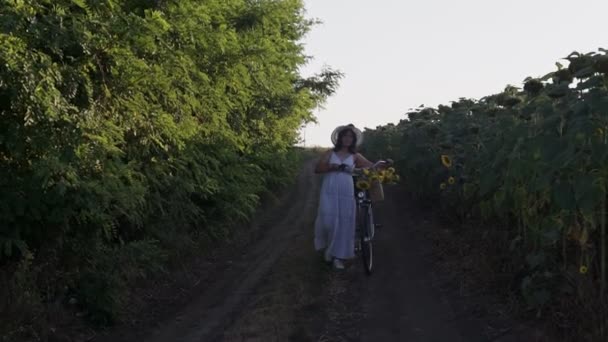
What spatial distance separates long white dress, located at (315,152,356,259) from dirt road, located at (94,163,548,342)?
34 centimetres

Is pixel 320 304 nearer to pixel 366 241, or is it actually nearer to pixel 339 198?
pixel 366 241

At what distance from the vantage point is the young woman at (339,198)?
10.6m

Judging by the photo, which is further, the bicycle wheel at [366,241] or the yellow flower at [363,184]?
the yellow flower at [363,184]

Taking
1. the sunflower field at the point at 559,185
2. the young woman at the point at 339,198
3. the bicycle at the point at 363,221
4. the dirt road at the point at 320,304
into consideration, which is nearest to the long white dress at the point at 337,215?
the young woman at the point at 339,198

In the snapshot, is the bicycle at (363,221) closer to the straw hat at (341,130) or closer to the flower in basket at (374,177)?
the flower in basket at (374,177)

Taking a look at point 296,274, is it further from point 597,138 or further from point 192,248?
point 597,138

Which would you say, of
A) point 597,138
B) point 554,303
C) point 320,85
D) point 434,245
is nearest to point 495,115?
point 434,245

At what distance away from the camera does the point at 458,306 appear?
813cm

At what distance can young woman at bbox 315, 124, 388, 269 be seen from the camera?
34.7ft

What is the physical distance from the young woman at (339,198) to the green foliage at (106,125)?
1.92 metres

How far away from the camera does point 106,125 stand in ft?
26.8

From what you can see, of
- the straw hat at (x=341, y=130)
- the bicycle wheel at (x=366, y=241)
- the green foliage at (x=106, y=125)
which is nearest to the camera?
the green foliage at (x=106, y=125)

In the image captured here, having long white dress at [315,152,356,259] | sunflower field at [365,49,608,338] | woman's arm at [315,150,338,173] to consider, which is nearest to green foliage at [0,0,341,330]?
woman's arm at [315,150,338,173]

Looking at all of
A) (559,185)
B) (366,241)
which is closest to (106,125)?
(366,241)
